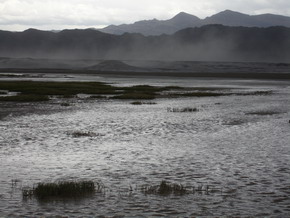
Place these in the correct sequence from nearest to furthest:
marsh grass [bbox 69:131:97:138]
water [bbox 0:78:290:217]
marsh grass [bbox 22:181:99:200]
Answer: water [bbox 0:78:290:217]
marsh grass [bbox 22:181:99:200]
marsh grass [bbox 69:131:97:138]

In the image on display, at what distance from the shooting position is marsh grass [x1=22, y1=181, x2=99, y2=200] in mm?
13070

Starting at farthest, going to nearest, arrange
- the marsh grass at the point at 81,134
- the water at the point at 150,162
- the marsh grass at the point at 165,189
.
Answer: the marsh grass at the point at 81,134
the marsh grass at the point at 165,189
the water at the point at 150,162

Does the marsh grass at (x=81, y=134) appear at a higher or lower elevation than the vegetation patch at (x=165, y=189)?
lower

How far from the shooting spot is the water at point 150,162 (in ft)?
40.5

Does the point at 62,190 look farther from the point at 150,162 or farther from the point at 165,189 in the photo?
the point at 150,162

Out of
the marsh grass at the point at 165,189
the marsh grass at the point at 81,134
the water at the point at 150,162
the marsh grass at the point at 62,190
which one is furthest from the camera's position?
the marsh grass at the point at 81,134

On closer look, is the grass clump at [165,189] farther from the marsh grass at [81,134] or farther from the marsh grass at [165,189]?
the marsh grass at [81,134]

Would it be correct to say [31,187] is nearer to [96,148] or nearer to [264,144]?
[96,148]

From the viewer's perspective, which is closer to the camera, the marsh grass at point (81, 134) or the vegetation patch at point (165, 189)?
the vegetation patch at point (165, 189)

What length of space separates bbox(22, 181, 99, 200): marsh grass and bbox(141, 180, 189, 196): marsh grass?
1.37 metres

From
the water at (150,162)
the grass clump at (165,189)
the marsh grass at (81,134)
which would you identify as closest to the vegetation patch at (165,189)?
the grass clump at (165,189)

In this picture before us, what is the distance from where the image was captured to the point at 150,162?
58.4ft

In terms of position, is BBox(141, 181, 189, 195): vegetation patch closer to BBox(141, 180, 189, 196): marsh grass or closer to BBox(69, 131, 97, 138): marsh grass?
BBox(141, 180, 189, 196): marsh grass

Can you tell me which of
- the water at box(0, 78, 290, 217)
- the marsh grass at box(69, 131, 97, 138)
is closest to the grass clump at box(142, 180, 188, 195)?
the water at box(0, 78, 290, 217)
